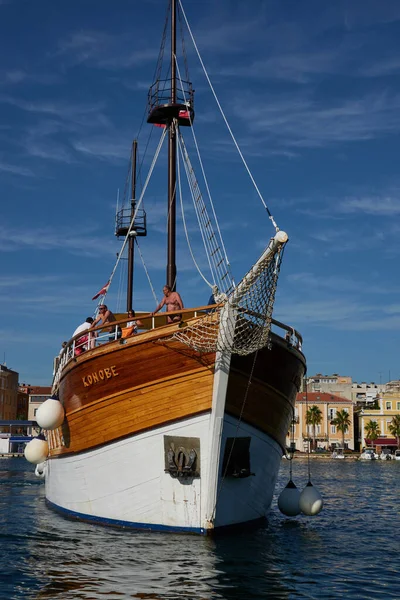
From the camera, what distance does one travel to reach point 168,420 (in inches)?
519

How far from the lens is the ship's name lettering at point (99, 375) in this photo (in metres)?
13.7

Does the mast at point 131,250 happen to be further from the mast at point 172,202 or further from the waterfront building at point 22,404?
the waterfront building at point 22,404

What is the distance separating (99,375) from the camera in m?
14.0

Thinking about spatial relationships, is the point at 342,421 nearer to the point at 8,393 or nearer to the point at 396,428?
the point at 396,428

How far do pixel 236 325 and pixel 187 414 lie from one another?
6.19ft

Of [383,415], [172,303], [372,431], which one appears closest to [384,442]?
[372,431]

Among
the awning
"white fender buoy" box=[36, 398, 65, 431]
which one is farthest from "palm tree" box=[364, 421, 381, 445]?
"white fender buoy" box=[36, 398, 65, 431]

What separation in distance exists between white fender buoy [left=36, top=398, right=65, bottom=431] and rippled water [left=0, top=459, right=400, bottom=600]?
217 cm

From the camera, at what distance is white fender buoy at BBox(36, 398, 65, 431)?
15641mm

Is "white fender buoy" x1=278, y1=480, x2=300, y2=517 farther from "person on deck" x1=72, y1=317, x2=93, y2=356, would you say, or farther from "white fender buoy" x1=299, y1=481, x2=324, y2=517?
"person on deck" x1=72, y1=317, x2=93, y2=356

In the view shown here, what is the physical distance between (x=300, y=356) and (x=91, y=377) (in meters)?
4.73

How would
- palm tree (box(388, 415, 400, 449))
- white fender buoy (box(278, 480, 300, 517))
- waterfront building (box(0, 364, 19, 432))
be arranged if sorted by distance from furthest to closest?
1. waterfront building (box(0, 364, 19, 432))
2. palm tree (box(388, 415, 400, 449))
3. white fender buoy (box(278, 480, 300, 517))

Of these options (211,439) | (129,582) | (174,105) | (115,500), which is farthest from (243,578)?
(174,105)

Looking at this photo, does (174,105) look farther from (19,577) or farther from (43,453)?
(19,577)
